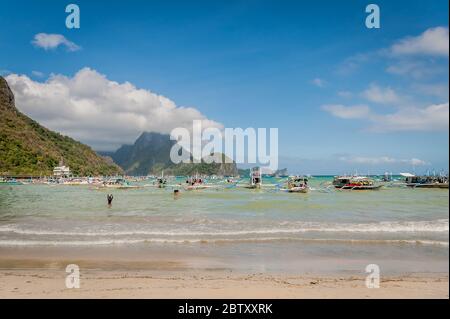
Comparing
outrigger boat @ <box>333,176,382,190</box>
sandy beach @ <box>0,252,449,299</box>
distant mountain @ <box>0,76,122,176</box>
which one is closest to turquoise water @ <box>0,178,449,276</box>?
sandy beach @ <box>0,252,449,299</box>

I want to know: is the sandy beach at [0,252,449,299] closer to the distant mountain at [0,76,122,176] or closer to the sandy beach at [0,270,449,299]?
the sandy beach at [0,270,449,299]

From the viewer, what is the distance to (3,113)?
15862 cm

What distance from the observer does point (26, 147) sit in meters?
150

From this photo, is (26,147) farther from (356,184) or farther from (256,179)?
(356,184)

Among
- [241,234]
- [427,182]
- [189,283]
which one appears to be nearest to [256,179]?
[427,182]

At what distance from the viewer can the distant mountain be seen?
14068 centimetres

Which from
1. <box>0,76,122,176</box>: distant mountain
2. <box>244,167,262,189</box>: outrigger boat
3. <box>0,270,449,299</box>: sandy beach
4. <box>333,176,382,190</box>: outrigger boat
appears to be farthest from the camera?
<box>0,76,122,176</box>: distant mountain

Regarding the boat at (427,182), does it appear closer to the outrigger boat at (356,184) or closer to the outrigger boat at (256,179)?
the outrigger boat at (356,184)

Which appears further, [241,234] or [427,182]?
[427,182]

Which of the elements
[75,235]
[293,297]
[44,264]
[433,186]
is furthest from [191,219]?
[433,186]

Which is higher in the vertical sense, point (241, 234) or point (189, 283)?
point (189, 283)

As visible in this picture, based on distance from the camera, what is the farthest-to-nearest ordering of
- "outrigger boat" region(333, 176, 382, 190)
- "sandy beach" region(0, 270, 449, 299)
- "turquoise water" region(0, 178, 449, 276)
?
1. "outrigger boat" region(333, 176, 382, 190)
2. "turquoise water" region(0, 178, 449, 276)
3. "sandy beach" region(0, 270, 449, 299)
